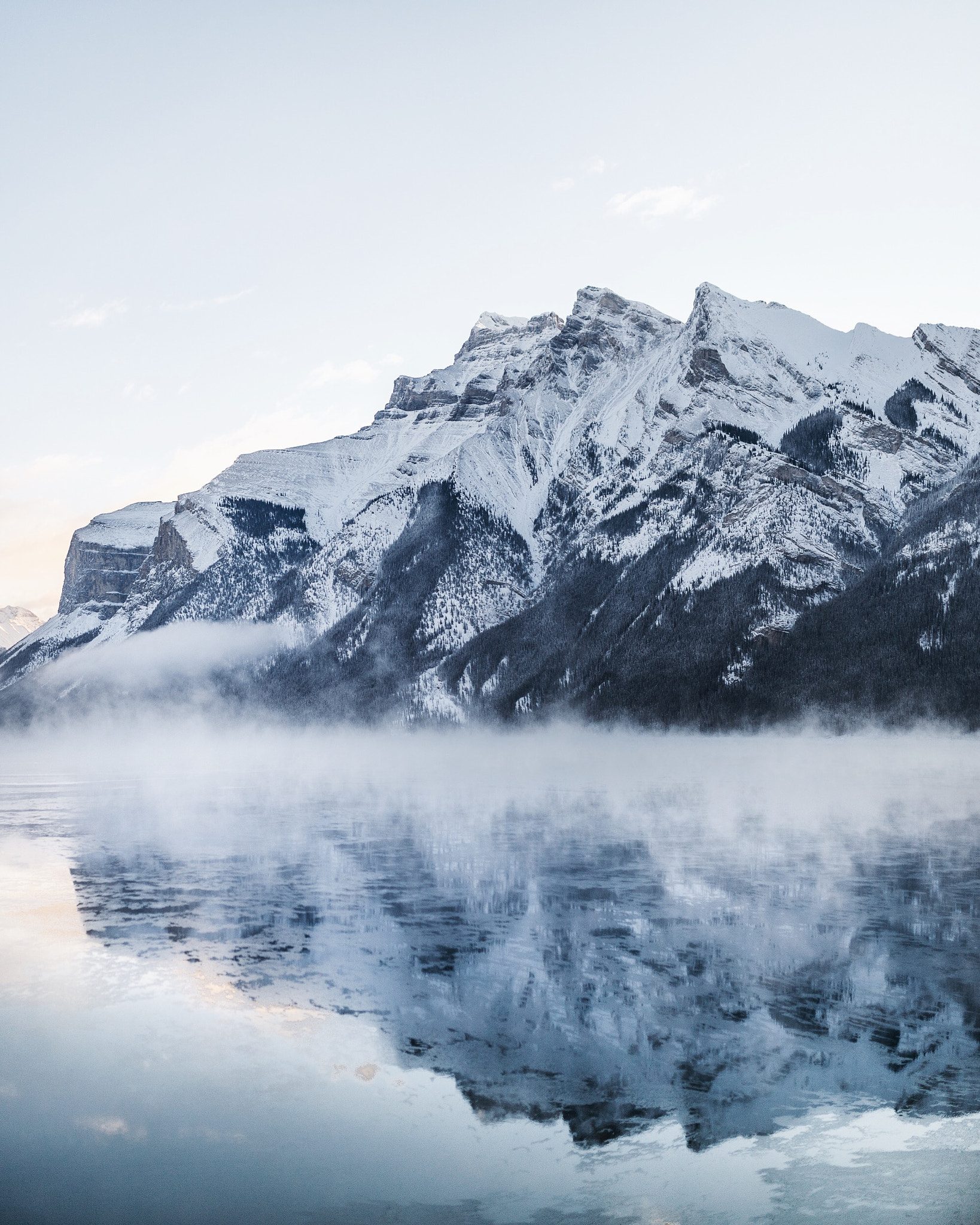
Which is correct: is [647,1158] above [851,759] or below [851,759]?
above

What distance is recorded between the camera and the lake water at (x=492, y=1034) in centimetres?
1714

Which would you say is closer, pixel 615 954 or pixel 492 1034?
pixel 492 1034

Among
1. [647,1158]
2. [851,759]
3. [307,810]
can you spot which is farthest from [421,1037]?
[851,759]

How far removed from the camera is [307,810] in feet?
262

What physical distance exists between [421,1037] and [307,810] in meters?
57.3

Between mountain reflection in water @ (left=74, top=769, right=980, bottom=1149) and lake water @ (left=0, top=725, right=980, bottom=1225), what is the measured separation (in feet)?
0.41

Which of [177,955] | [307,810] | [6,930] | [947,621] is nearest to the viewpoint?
[177,955]

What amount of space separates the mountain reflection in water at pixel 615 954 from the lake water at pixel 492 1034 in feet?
0.41

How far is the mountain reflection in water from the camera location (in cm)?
2136

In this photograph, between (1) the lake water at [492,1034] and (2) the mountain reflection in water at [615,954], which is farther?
(2) the mountain reflection in water at [615,954]

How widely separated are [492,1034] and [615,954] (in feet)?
26.7

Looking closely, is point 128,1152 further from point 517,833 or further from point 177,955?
point 517,833

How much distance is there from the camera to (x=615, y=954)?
3152 cm

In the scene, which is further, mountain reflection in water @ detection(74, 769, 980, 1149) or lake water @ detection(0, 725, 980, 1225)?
mountain reflection in water @ detection(74, 769, 980, 1149)
